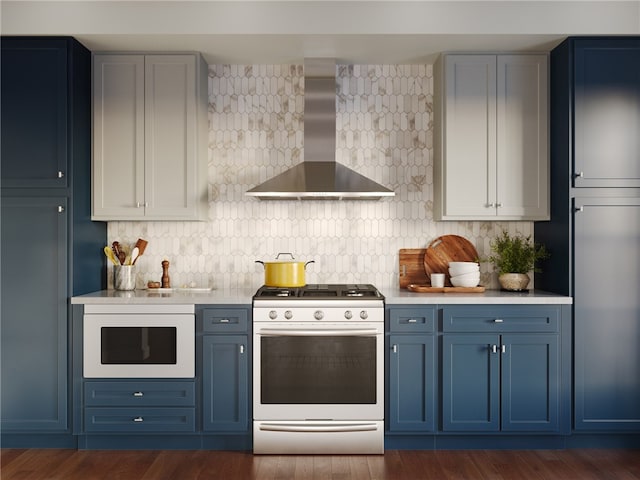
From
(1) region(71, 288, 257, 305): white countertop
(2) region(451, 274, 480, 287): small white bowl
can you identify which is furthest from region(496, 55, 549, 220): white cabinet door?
(1) region(71, 288, 257, 305): white countertop

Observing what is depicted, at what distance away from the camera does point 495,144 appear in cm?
350

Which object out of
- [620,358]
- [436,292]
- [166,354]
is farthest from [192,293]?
[620,358]

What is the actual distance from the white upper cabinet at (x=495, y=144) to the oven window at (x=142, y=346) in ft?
6.40

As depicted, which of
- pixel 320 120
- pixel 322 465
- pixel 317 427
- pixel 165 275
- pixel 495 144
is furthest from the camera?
pixel 165 275

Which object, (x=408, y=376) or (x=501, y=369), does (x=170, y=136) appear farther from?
(x=501, y=369)

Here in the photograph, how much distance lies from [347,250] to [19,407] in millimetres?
2306

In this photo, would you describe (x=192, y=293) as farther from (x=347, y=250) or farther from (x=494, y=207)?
(x=494, y=207)

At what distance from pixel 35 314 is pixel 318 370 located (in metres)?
1.74

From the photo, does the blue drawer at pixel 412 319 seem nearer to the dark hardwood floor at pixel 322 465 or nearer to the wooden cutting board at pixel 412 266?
the wooden cutting board at pixel 412 266

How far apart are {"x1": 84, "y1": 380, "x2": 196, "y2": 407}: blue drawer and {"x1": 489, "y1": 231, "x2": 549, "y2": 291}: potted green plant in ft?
7.01

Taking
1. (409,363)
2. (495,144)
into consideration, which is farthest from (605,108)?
(409,363)

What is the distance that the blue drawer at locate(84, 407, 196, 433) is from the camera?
3215 millimetres

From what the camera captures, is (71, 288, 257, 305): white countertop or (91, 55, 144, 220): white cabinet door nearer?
(71, 288, 257, 305): white countertop

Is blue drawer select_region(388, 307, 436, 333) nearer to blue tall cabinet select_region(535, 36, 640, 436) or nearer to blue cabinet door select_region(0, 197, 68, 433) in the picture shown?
blue tall cabinet select_region(535, 36, 640, 436)
